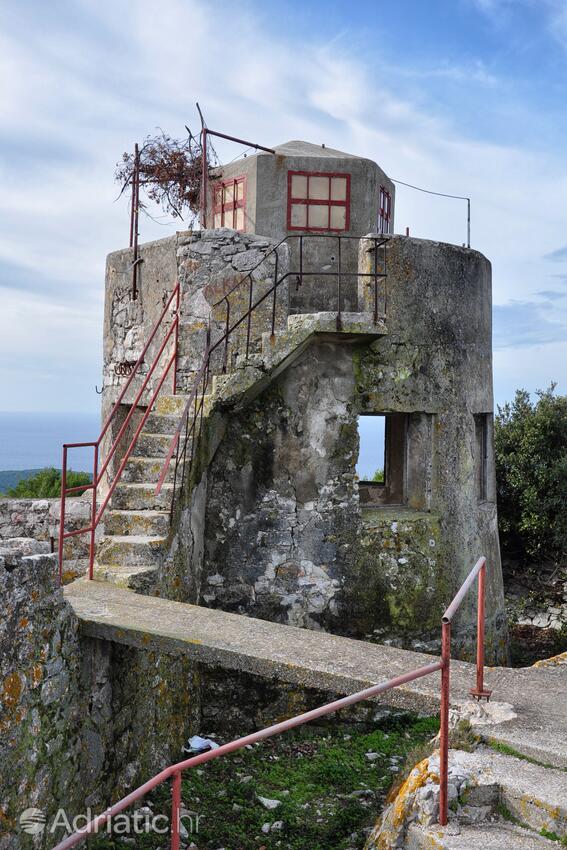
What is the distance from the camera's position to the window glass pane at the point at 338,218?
11387 millimetres

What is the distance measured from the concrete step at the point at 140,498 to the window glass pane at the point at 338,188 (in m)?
5.73

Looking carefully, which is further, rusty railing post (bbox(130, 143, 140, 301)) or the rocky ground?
the rocky ground

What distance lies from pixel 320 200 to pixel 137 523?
6156 mm

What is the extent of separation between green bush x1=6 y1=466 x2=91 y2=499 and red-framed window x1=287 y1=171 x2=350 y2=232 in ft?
27.1

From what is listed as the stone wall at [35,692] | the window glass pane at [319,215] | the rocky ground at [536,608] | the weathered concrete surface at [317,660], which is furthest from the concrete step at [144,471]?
the rocky ground at [536,608]

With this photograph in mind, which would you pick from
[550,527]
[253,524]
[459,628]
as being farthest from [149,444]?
[550,527]

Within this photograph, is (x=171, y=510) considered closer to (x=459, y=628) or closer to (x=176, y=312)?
(x=176, y=312)

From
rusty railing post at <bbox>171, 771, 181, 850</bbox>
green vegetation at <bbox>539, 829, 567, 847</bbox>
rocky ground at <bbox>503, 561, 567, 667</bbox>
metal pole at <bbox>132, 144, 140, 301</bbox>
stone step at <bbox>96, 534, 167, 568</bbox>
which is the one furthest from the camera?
rocky ground at <bbox>503, 561, 567, 667</bbox>

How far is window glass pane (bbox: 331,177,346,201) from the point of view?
11.4 m

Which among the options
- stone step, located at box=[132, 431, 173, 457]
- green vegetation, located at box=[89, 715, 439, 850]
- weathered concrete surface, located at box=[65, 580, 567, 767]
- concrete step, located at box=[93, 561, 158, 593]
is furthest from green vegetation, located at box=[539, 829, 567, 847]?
stone step, located at box=[132, 431, 173, 457]

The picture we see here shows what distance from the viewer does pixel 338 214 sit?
37.4ft

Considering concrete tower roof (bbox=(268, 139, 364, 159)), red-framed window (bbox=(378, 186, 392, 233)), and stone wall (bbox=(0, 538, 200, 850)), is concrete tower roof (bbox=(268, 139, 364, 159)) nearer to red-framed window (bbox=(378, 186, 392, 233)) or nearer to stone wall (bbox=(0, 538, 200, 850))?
red-framed window (bbox=(378, 186, 392, 233))

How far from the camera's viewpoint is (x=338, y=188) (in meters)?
11.4

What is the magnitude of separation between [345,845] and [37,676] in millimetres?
2739
